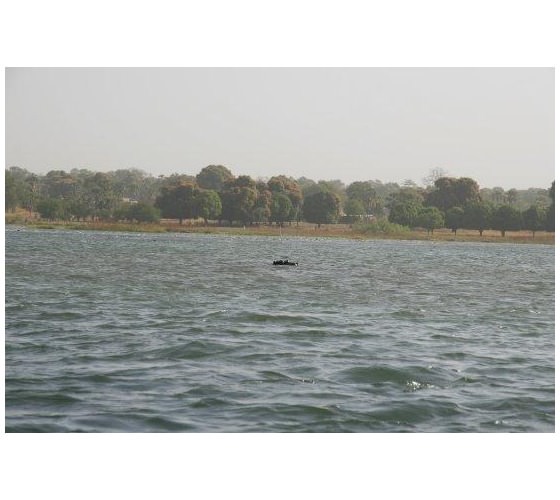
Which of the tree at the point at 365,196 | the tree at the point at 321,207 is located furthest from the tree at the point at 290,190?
the tree at the point at 365,196

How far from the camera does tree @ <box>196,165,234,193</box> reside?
21.2 meters

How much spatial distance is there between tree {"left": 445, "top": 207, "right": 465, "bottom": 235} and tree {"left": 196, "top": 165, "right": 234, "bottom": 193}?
31.9 ft

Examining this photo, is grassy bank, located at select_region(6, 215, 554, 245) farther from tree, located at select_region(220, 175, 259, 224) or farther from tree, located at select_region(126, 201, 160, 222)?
tree, located at select_region(220, 175, 259, 224)

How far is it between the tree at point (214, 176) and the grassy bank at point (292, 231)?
337 cm

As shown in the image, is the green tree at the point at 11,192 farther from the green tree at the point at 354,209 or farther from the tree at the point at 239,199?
the green tree at the point at 354,209

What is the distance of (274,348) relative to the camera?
13422mm

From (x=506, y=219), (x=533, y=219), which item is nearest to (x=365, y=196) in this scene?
(x=506, y=219)

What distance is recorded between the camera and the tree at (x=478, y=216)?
86.0ft

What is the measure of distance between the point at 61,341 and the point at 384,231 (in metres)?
21.9

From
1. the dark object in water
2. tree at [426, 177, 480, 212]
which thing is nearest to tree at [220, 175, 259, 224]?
the dark object in water

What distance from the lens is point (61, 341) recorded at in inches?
529

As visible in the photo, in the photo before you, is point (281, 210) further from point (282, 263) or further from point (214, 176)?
point (214, 176)
